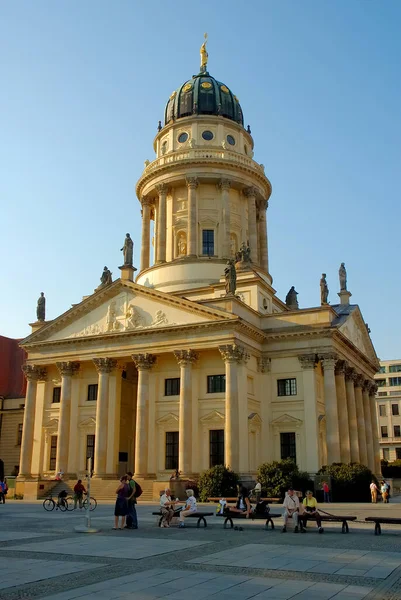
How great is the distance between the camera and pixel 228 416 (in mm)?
43594

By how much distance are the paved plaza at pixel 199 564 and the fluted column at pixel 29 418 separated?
29.6 meters

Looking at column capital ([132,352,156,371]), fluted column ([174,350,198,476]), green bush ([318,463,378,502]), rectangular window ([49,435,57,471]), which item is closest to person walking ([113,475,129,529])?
fluted column ([174,350,198,476])

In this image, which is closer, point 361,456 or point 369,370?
point 361,456

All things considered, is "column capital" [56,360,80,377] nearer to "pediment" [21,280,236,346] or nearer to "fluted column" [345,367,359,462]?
"pediment" [21,280,236,346]

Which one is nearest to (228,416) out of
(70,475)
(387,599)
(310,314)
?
(310,314)

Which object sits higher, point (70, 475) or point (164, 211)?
point (164, 211)

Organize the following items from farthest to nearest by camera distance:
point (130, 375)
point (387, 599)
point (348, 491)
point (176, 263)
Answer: point (176, 263) → point (130, 375) → point (348, 491) → point (387, 599)

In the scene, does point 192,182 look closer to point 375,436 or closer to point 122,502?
point 375,436

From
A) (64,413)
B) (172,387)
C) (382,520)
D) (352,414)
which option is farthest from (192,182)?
(382,520)

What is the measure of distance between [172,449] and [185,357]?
291 inches

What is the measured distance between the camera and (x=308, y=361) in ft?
156

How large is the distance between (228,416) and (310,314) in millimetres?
10845

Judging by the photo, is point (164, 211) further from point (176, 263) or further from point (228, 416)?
point (228, 416)

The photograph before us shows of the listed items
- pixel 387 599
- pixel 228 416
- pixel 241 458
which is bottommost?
pixel 387 599
